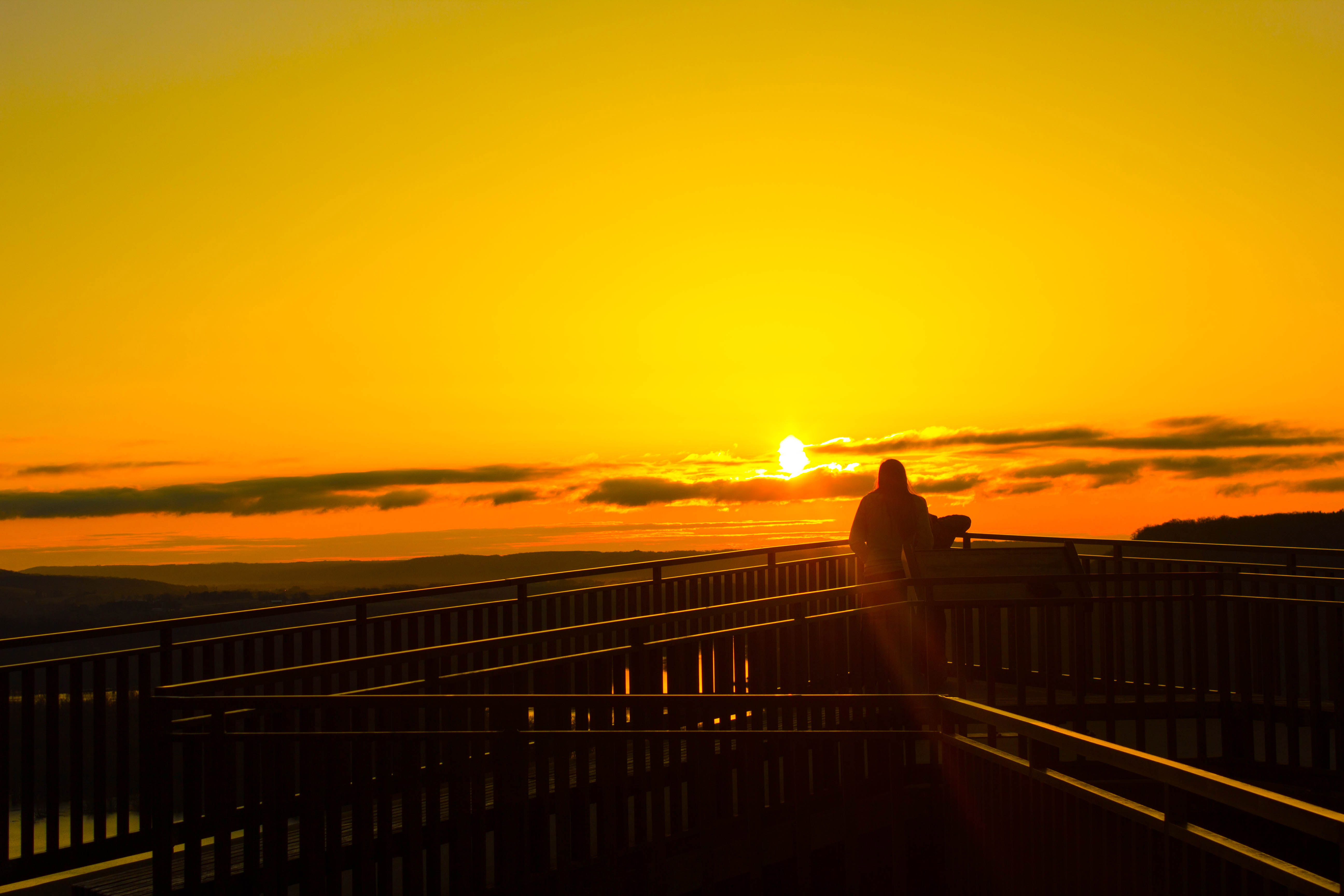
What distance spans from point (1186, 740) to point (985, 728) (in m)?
7.94

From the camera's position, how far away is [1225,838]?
4.27 m

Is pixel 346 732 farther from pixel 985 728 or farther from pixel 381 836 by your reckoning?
pixel 985 728

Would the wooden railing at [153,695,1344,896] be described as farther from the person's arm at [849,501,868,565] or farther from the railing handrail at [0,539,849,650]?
the person's arm at [849,501,868,565]

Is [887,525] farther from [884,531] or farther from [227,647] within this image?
[227,647]

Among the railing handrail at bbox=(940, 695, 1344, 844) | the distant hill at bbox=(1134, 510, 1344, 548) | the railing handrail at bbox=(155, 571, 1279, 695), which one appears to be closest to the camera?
the railing handrail at bbox=(940, 695, 1344, 844)

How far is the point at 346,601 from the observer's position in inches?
351

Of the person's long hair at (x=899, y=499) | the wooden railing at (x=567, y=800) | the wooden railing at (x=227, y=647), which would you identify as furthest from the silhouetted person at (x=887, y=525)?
the wooden railing at (x=567, y=800)

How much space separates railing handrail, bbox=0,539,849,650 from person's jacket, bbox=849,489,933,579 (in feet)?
7.66

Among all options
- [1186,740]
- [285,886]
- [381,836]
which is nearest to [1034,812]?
[381,836]

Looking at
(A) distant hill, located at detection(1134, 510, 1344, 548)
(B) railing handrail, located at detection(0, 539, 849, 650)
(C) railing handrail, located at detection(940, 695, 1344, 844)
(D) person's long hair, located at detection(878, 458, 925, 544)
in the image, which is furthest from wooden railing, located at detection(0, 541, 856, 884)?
(A) distant hill, located at detection(1134, 510, 1344, 548)

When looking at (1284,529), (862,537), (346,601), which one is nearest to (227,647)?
(346,601)

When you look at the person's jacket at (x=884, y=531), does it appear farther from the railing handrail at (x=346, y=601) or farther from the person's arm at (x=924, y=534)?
the railing handrail at (x=346, y=601)

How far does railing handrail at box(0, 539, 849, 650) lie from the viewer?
885 cm

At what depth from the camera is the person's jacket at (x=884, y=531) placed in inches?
468
